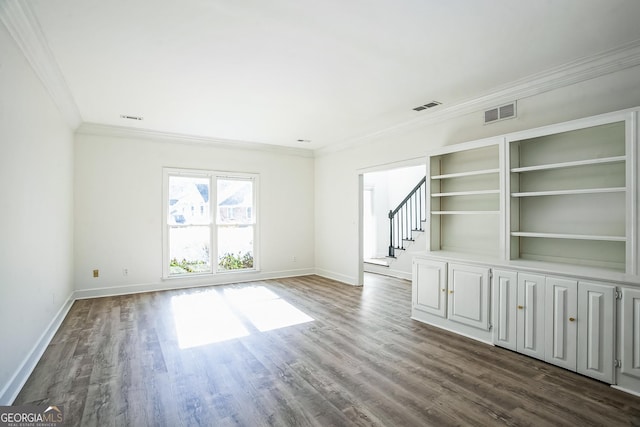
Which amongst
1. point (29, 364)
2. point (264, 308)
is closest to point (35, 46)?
point (29, 364)

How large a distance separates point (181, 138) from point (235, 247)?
2.32 meters

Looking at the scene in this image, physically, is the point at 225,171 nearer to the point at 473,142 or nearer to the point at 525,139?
the point at 473,142

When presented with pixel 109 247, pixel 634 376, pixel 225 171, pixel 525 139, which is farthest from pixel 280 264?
pixel 634 376

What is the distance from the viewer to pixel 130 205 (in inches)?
216

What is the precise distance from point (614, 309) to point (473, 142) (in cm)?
207

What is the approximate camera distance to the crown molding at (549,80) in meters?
2.84

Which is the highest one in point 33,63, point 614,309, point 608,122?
point 33,63

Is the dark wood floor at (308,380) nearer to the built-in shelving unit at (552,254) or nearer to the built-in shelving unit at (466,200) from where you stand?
the built-in shelving unit at (552,254)

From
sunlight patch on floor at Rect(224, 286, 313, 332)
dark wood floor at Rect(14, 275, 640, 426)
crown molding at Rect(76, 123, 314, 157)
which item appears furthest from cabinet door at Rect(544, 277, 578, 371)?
crown molding at Rect(76, 123, 314, 157)

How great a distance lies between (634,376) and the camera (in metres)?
2.44

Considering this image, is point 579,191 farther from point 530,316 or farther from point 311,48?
point 311,48

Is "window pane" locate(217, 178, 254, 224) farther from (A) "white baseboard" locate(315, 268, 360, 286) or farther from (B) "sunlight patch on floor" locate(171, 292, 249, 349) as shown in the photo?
(A) "white baseboard" locate(315, 268, 360, 286)

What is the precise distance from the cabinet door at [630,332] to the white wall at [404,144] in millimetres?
1706

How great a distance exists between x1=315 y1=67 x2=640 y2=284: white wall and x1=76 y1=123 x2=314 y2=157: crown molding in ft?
2.65
